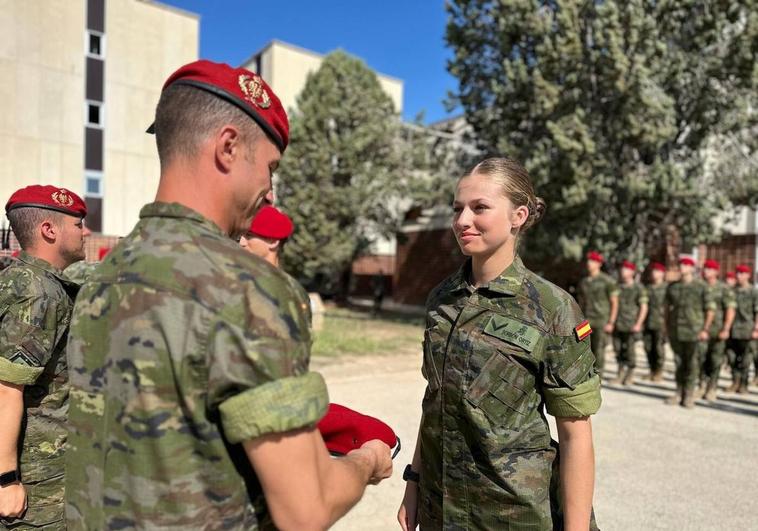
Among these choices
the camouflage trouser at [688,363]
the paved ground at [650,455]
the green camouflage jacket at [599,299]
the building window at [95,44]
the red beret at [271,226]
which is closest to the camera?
the red beret at [271,226]

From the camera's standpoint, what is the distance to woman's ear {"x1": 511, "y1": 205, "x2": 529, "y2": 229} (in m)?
2.01

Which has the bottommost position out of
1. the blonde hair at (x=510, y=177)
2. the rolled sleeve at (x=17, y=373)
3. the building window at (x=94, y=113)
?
the rolled sleeve at (x=17, y=373)

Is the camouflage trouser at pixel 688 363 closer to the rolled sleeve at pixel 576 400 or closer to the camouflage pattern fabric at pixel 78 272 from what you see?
the rolled sleeve at pixel 576 400

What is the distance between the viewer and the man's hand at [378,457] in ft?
4.07

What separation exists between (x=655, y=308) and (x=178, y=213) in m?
9.87

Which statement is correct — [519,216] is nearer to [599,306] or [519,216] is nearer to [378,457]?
[378,457]

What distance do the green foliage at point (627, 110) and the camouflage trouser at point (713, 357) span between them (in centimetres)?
422

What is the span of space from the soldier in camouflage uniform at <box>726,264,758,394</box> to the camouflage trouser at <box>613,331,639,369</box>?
4.75ft

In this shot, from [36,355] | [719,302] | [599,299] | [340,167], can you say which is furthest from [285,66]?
[36,355]

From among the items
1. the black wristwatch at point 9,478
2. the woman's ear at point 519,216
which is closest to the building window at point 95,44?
the black wristwatch at point 9,478

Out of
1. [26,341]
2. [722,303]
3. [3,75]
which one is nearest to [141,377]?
[26,341]

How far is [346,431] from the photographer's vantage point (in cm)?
132

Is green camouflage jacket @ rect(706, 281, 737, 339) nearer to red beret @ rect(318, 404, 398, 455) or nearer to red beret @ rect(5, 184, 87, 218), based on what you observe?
red beret @ rect(318, 404, 398, 455)

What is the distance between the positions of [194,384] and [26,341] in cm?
144
